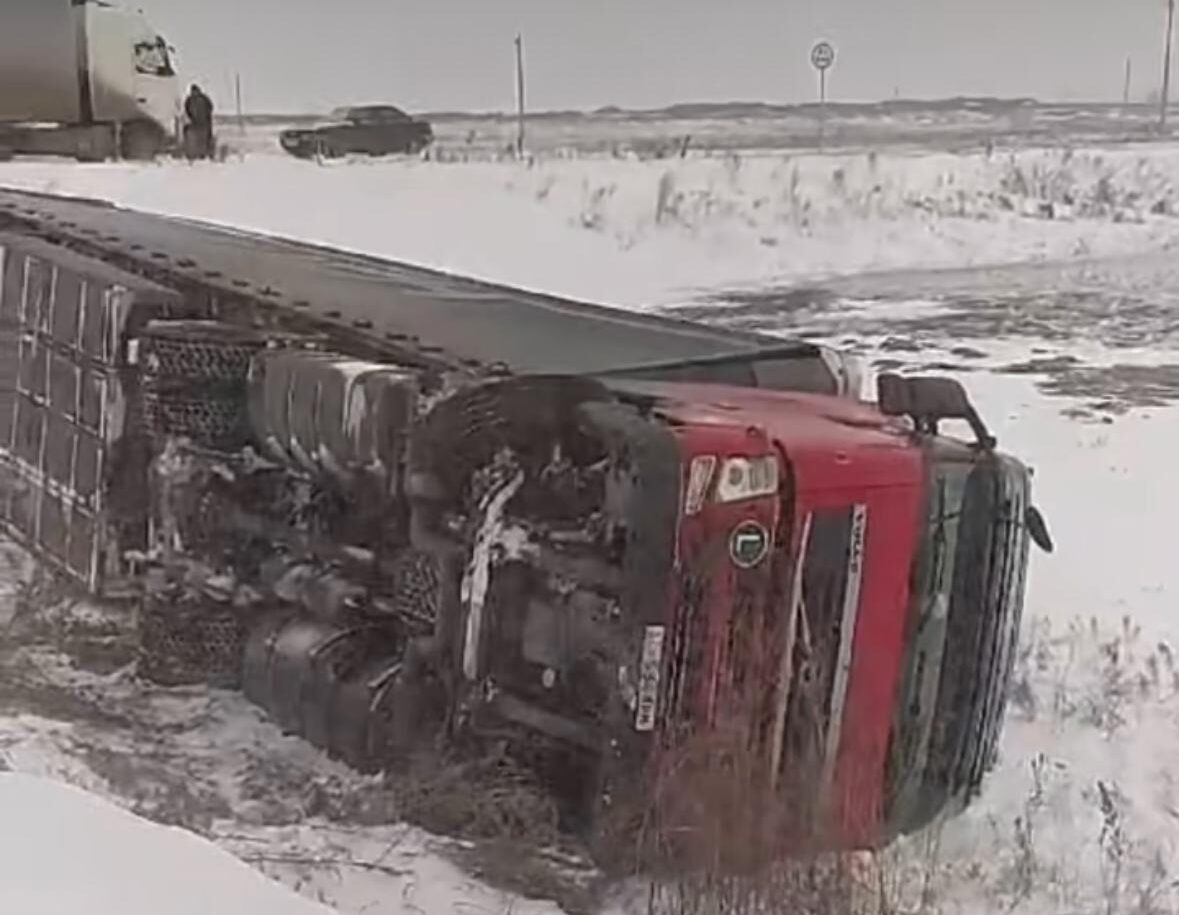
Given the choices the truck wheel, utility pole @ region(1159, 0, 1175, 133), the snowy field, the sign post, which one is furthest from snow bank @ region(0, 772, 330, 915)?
utility pole @ region(1159, 0, 1175, 133)

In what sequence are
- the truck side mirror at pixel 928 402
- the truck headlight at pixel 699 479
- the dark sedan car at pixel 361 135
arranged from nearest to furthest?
1. the truck headlight at pixel 699 479
2. the truck side mirror at pixel 928 402
3. the dark sedan car at pixel 361 135

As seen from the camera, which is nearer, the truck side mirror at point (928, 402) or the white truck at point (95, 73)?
the truck side mirror at point (928, 402)

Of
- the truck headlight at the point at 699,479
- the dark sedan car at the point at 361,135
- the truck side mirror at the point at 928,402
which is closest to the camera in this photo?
the truck headlight at the point at 699,479

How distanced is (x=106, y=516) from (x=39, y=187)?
1.19 feet

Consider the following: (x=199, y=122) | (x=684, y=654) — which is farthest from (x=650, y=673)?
(x=199, y=122)

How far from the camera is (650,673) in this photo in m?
1.71

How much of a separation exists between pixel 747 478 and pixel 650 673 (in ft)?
0.66

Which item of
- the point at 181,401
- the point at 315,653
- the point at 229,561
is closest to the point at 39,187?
the point at 181,401

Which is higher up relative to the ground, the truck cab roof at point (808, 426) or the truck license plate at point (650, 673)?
the truck cab roof at point (808, 426)

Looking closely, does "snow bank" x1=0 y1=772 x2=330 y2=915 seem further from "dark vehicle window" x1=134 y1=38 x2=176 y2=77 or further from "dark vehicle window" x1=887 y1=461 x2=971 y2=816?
"dark vehicle window" x1=134 y1=38 x2=176 y2=77

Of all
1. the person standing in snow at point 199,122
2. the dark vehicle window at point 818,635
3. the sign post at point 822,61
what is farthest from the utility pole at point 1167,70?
the person standing in snow at point 199,122

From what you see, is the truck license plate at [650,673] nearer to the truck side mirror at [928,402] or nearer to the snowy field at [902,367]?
the snowy field at [902,367]

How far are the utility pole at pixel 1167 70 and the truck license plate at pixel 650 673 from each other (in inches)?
27.8

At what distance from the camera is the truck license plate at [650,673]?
171 cm
